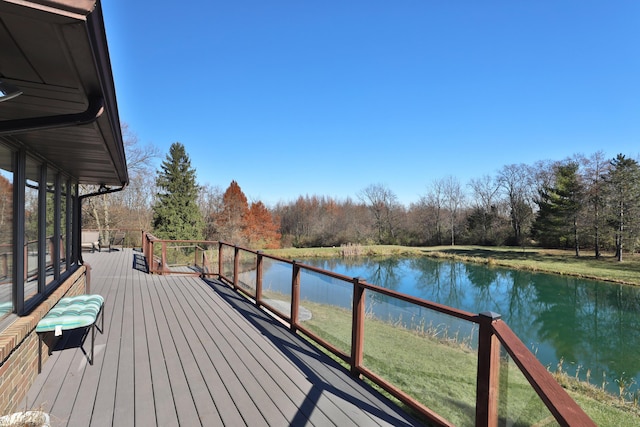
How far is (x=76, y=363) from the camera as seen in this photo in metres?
2.95

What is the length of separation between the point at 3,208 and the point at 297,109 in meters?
16.4

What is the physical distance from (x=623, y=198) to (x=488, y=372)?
91.4 feet

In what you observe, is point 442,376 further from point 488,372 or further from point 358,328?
point 488,372

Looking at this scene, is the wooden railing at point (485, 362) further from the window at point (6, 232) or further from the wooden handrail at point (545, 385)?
the window at point (6, 232)

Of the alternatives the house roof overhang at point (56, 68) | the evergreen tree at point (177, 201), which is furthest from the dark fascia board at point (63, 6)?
the evergreen tree at point (177, 201)

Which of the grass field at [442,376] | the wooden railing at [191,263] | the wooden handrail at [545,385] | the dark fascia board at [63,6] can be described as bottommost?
the grass field at [442,376]

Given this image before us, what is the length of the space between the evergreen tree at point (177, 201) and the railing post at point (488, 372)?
2002 cm

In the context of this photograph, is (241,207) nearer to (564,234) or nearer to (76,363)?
(76,363)

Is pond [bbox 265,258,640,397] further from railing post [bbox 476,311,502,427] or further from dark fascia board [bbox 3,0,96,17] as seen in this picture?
dark fascia board [bbox 3,0,96,17]

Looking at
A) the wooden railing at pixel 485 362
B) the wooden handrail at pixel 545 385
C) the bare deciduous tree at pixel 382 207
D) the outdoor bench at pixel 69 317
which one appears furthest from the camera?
the bare deciduous tree at pixel 382 207

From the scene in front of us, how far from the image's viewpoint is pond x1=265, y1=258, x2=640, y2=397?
23.9ft

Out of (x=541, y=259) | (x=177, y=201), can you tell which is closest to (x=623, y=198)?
(x=541, y=259)

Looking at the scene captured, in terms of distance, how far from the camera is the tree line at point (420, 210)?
20.6m

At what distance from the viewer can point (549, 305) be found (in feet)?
42.8
